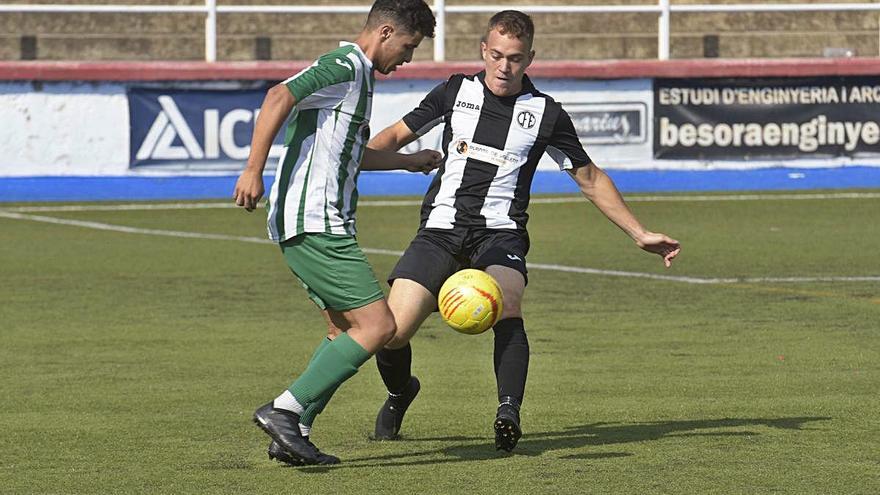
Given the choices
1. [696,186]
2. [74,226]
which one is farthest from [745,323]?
[696,186]

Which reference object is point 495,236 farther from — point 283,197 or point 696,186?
point 696,186

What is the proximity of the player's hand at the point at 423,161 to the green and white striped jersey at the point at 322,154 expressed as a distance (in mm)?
714

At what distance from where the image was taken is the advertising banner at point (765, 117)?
22094 millimetres

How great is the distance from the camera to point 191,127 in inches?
835

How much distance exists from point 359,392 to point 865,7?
15135 millimetres

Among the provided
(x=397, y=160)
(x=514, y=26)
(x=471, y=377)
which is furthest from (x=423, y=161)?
(x=471, y=377)

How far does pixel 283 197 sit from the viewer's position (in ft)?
22.4

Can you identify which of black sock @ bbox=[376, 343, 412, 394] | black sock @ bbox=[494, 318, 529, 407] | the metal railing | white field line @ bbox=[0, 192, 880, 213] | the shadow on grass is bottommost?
white field line @ bbox=[0, 192, 880, 213]

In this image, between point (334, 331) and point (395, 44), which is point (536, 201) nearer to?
point (334, 331)

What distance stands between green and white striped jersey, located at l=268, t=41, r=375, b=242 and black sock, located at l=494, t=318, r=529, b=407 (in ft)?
2.92

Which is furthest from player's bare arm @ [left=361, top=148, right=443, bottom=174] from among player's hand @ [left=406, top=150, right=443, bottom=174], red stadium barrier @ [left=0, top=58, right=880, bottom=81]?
red stadium barrier @ [left=0, top=58, right=880, bottom=81]

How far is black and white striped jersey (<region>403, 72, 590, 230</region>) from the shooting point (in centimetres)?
764

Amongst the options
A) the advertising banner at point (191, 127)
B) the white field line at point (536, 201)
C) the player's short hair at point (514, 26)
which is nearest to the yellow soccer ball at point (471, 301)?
the player's short hair at point (514, 26)

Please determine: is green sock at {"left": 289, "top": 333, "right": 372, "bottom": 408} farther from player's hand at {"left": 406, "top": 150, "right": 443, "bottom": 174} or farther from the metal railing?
the metal railing
